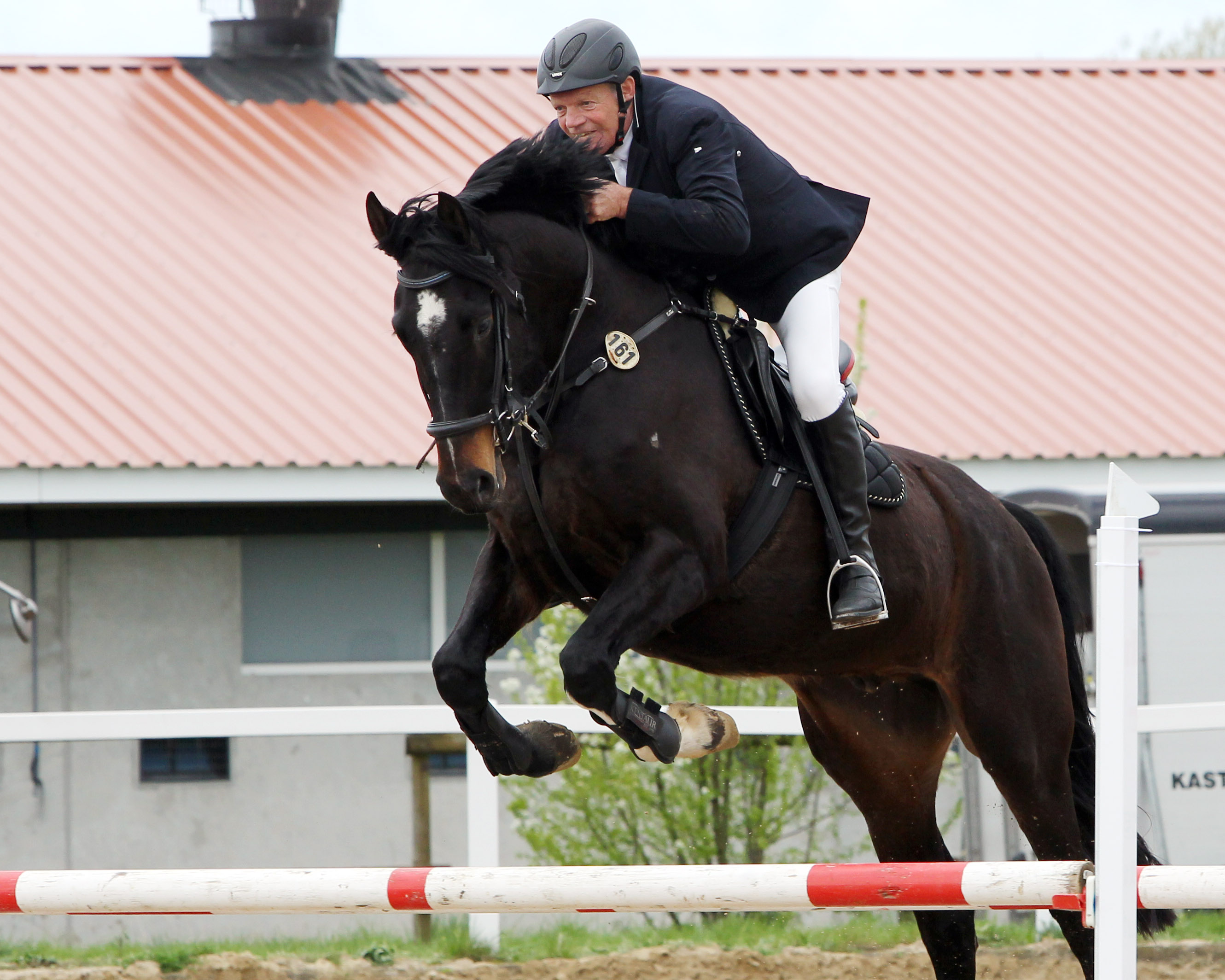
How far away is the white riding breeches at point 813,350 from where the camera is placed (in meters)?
3.57

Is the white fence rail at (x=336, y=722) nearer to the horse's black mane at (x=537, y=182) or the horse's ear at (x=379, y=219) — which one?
the horse's black mane at (x=537, y=182)

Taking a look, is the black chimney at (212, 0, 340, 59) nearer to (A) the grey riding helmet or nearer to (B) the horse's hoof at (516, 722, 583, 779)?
(A) the grey riding helmet

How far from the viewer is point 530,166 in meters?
3.38

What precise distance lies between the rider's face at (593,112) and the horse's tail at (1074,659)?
1746mm

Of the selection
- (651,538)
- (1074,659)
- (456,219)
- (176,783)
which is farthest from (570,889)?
(176,783)

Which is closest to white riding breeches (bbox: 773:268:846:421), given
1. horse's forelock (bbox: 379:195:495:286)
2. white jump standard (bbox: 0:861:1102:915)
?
horse's forelock (bbox: 379:195:495:286)

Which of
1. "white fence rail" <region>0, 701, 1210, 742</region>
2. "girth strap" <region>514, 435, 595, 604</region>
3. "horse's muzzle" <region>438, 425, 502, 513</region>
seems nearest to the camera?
"horse's muzzle" <region>438, 425, 502, 513</region>

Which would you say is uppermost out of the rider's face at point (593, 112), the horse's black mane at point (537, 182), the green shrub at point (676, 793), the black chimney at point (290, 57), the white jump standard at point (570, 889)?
the black chimney at point (290, 57)

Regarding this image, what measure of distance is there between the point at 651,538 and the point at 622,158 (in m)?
1.02

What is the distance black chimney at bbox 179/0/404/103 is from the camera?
443 inches

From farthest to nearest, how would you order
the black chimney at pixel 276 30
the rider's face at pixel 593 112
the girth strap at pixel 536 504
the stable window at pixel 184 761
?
the black chimney at pixel 276 30
the stable window at pixel 184 761
the rider's face at pixel 593 112
the girth strap at pixel 536 504

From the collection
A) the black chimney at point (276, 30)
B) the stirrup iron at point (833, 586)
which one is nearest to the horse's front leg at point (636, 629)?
the stirrup iron at point (833, 586)

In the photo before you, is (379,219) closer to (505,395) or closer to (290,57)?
(505,395)

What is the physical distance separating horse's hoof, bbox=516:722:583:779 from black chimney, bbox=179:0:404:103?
8560mm
